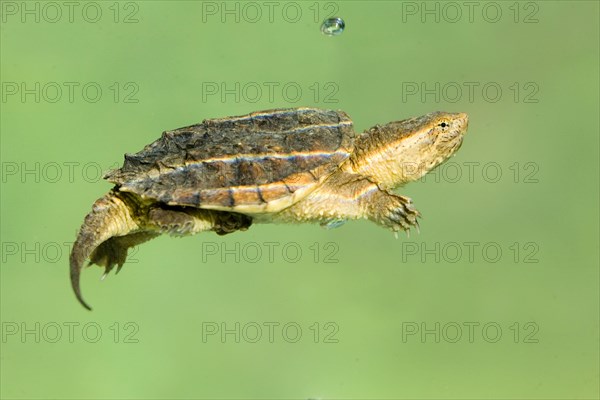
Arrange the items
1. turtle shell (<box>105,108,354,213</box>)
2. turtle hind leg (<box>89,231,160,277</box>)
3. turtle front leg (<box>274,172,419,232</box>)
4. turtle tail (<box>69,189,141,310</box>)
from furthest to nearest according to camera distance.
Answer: turtle hind leg (<box>89,231,160,277</box>), turtle front leg (<box>274,172,419,232</box>), turtle shell (<box>105,108,354,213</box>), turtle tail (<box>69,189,141,310</box>)

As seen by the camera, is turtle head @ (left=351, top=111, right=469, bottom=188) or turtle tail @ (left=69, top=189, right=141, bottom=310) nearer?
turtle tail @ (left=69, top=189, right=141, bottom=310)

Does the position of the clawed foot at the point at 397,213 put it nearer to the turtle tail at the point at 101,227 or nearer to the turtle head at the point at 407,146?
the turtle head at the point at 407,146

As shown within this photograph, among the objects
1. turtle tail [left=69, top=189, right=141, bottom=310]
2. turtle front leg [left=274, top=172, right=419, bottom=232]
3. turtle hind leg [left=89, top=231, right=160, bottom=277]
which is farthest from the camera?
turtle hind leg [left=89, top=231, right=160, bottom=277]

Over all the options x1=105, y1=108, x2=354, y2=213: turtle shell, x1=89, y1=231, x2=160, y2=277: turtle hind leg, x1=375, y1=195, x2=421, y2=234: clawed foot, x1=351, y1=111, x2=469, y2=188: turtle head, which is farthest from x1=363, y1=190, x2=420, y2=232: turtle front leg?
x1=89, y1=231, x2=160, y2=277: turtle hind leg

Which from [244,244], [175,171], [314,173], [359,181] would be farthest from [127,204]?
[244,244]

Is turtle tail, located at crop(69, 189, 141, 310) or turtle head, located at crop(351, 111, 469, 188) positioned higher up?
turtle head, located at crop(351, 111, 469, 188)

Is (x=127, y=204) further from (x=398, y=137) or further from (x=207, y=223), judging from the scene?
(x=398, y=137)

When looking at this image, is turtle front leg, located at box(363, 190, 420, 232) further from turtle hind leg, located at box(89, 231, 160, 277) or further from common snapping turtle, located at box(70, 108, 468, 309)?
turtle hind leg, located at box(89, 231, 160, 277)
